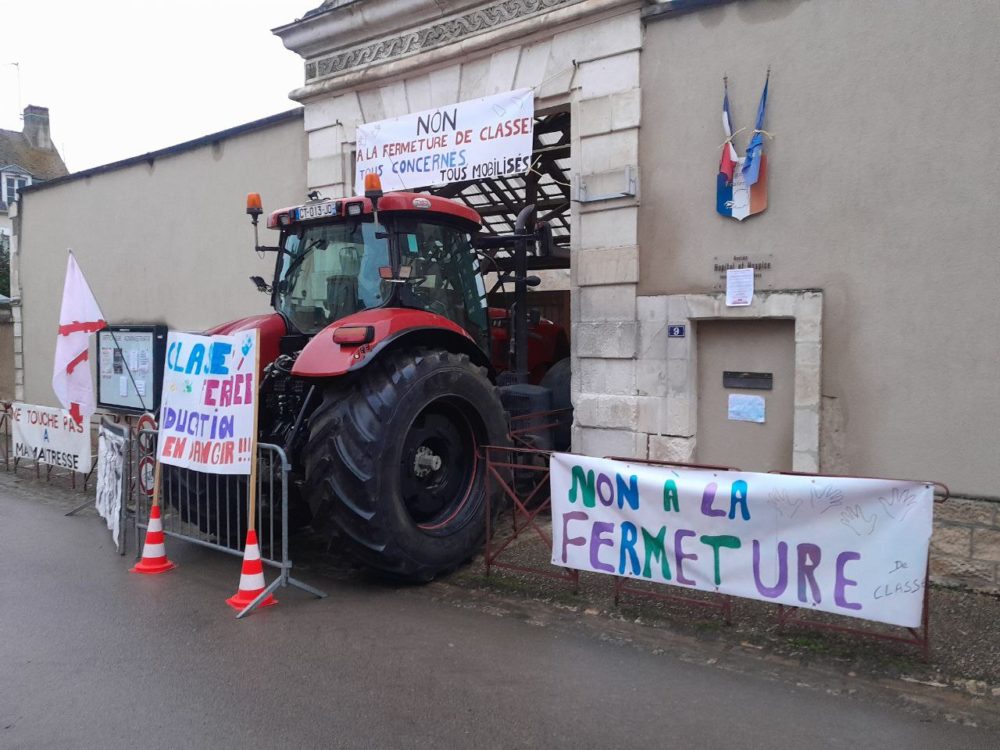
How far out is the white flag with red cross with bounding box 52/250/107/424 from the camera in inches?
255

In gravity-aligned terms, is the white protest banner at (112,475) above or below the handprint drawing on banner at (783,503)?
below

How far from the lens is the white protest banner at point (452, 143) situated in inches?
295

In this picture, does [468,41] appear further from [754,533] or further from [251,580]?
[754,533]

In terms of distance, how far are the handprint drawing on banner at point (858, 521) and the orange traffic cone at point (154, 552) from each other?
15.2 feet

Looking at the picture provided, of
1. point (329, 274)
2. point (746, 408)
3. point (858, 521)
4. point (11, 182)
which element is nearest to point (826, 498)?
point (858, 521)

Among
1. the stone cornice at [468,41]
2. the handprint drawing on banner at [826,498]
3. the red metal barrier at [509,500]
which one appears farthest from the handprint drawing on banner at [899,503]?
the stone cornice at [468,41]

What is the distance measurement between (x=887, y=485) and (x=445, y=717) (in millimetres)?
2454

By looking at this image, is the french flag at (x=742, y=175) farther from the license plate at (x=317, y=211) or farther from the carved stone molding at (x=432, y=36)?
the license plate at (x=317, y=211)

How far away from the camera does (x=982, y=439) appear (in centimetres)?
510

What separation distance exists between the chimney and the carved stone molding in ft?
100

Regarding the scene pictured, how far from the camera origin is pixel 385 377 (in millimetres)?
4953

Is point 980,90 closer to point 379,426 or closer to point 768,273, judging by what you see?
point 768,273

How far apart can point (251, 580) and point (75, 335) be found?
10.0 feet

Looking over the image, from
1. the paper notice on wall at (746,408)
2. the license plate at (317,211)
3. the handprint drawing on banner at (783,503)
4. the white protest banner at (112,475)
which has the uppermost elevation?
the license plate at (317,211)
